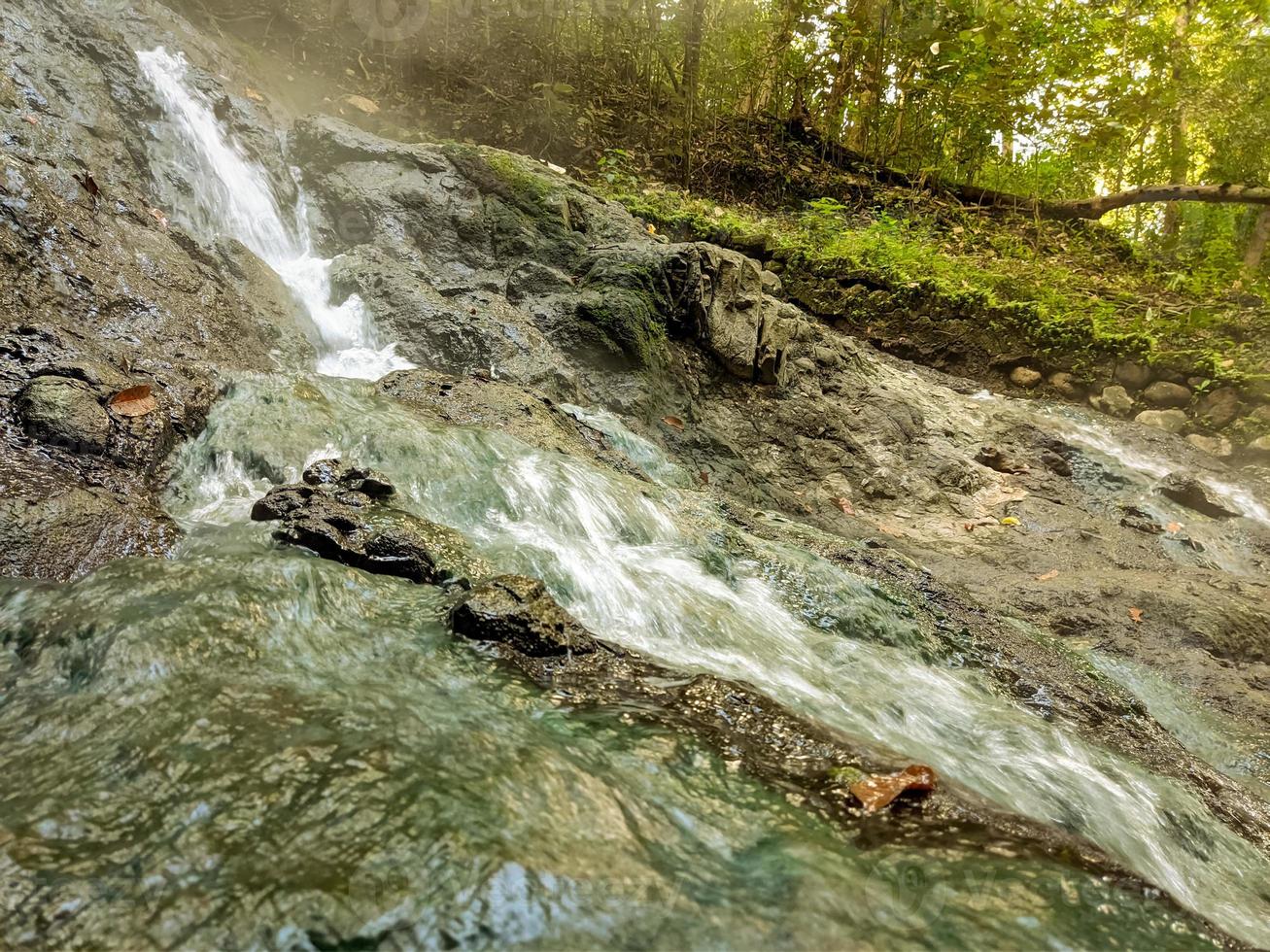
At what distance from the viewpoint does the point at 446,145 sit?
835cm

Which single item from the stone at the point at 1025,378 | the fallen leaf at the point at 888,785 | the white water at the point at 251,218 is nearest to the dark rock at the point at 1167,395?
the stone at the point at 1025,378

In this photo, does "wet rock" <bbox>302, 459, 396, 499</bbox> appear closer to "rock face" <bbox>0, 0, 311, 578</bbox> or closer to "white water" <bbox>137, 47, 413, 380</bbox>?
"rock face" <bbox>0, 0, 311, 578</bbox>

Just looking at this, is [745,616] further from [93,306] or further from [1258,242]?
[1258,242]

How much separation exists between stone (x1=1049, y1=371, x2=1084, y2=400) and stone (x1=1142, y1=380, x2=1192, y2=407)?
2.53ft

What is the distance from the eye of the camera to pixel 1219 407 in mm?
8750

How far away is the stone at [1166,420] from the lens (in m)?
8.89

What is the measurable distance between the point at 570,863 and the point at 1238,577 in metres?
7.33

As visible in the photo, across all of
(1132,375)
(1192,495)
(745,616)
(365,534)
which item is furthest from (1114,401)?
(365,534)

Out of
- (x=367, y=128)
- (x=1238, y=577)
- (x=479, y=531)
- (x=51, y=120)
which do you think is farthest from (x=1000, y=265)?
(x=51, y=120)

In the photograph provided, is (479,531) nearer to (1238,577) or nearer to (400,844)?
(400,844)

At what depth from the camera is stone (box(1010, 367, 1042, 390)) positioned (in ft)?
30.9

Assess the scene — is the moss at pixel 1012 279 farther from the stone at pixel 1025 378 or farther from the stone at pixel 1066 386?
the stone at pixel 1025 378

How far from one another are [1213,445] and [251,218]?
1095 centimetres

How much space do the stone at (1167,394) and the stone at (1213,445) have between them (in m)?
0.52
